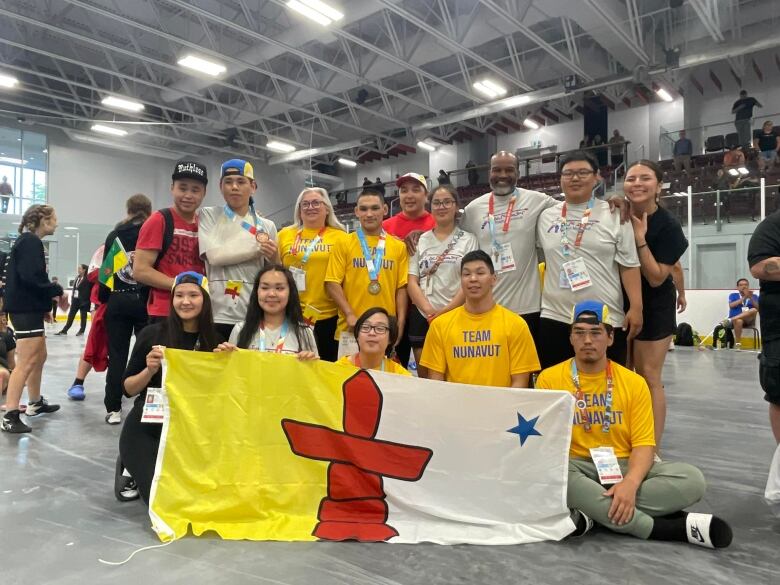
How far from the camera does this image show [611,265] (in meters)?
2.66

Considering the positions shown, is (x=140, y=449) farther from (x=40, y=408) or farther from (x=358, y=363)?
(x=40, y=408)

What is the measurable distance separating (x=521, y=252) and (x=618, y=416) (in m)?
1.01

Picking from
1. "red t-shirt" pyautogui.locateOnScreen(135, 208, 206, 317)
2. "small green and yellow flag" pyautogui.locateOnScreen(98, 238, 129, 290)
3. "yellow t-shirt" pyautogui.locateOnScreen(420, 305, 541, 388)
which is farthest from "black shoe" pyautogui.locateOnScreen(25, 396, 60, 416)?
"yellow t-shirt" pyautogui.locateOnScreen(420, 305, 541, 388)

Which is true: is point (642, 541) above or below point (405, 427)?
below

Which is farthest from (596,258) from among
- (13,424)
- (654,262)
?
(13,424)

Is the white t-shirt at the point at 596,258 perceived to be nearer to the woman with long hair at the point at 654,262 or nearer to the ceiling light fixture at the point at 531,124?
the woman with long hair at the point at 654,262

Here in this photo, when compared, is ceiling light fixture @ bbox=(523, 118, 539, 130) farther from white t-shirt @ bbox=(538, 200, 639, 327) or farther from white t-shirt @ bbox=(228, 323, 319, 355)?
white t-shirt @ bbox=(228, 323, 319, 355)

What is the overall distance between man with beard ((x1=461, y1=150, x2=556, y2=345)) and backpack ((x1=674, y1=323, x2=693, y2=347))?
921cm

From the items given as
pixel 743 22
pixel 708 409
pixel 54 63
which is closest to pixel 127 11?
pixel 54 63

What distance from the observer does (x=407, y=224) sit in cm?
343

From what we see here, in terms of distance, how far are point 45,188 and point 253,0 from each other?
36.8 feet

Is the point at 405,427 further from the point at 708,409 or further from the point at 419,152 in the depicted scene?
the point at 419,152

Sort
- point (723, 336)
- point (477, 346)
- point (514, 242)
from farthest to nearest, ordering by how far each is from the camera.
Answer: point (723, 336) < point (514, 242) < point (477, 346)

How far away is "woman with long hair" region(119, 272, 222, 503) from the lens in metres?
2.30
